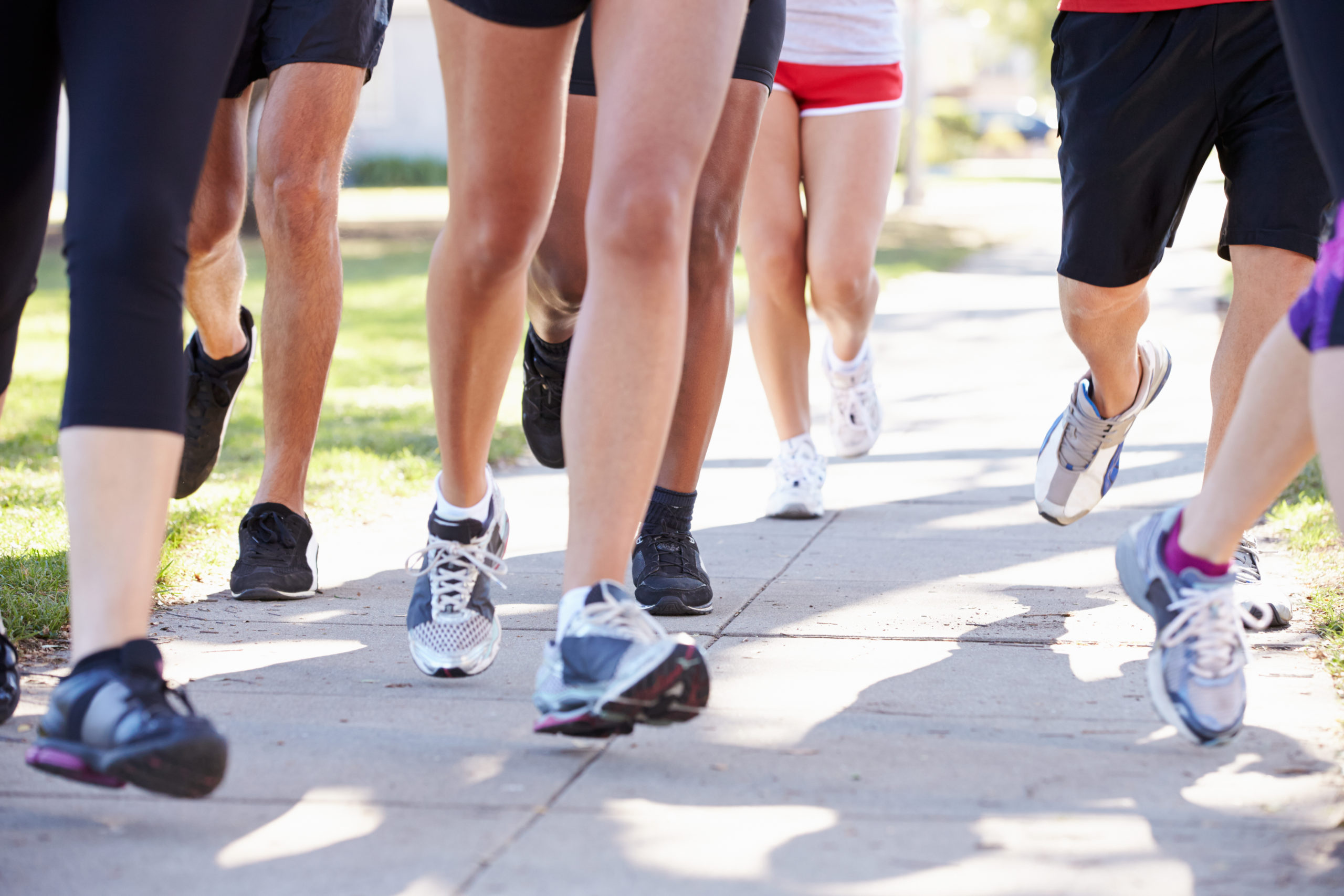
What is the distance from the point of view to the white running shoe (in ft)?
15.5

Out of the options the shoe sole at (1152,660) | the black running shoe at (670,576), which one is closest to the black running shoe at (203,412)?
the black running shoe at (670,576)

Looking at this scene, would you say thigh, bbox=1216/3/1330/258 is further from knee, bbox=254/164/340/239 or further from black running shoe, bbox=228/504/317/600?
black running shoe, bbox=228/504/317/600

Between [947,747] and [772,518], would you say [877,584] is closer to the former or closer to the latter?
[772,518]

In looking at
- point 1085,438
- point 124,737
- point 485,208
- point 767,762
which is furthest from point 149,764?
point 1085,438

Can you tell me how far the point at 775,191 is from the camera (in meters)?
4.77

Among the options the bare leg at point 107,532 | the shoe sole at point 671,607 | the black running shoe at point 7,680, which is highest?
the bare leg at point 107,532

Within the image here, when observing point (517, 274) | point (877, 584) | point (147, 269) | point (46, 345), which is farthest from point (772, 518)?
point (46, 345)

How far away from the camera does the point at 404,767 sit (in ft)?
7.65

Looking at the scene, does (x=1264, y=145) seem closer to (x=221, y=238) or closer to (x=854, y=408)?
(x=854, y=408)

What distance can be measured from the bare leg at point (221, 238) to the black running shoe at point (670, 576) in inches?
51.2

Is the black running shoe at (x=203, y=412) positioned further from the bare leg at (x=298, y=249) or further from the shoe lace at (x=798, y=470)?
the shoe lace at (x=798, y=470)

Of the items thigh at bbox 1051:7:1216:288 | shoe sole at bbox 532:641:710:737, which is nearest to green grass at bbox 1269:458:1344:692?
thigh at bbox 1051:7:1216:288

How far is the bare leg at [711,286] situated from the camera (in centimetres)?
339

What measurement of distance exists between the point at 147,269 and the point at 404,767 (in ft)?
2.81
